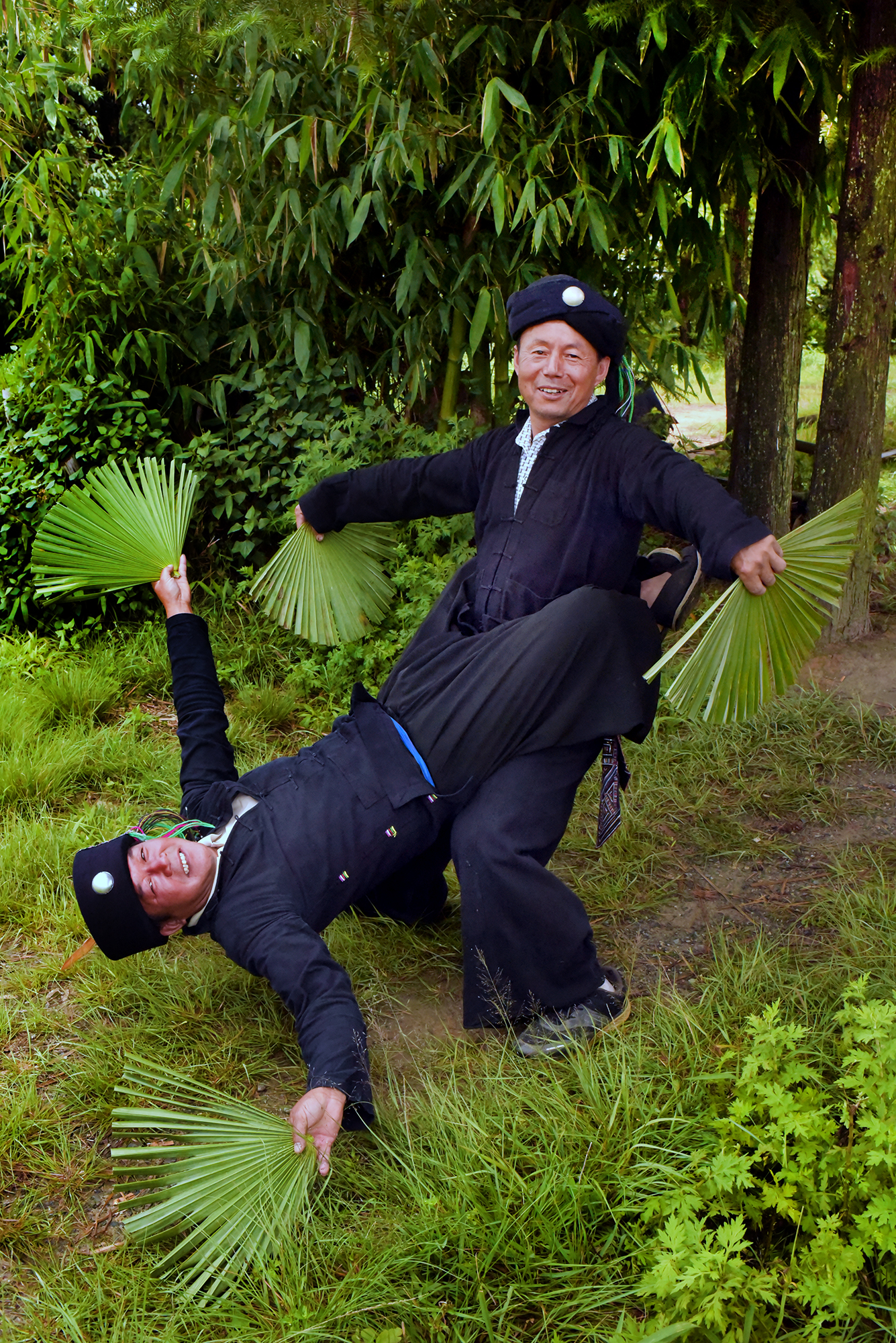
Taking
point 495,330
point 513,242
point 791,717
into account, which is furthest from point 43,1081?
point 513,242

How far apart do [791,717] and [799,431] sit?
4394mm

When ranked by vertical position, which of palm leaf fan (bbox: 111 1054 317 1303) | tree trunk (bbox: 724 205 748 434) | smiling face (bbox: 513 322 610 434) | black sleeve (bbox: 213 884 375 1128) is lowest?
palm leaf fan (bbox: 111 1054 317 1303)

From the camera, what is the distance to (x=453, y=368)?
424 cm

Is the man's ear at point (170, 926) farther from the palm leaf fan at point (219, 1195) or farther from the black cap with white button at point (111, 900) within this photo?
the palm leaf fan at point (219, 1195)

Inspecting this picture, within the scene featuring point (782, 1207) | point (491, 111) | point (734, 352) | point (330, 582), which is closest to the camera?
point (782, 1207)

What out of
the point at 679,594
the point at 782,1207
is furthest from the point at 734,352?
the point at 782,1207

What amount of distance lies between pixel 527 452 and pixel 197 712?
0.98 m

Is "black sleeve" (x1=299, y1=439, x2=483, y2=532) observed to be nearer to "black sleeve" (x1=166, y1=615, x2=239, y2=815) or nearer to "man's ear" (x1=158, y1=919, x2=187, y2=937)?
"black sleeve" (x1=166, y1=615, x2=239, y2=815)

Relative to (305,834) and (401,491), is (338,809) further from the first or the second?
(401,491)

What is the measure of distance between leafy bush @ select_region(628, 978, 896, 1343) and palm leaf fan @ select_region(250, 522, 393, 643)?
5.24 feet

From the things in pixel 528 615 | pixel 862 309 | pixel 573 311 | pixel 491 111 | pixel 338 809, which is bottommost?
pixel 338 809

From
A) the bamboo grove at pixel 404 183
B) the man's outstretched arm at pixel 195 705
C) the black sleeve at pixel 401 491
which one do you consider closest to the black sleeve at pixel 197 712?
the man's outstretched arm at pixel 195 705

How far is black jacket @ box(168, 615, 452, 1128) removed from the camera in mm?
2104

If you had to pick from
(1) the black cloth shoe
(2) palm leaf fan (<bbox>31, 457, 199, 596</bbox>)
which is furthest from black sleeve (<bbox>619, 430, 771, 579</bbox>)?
(2) palm leaf fan (<bbox>31, 457, 199, 596</bbox>)
